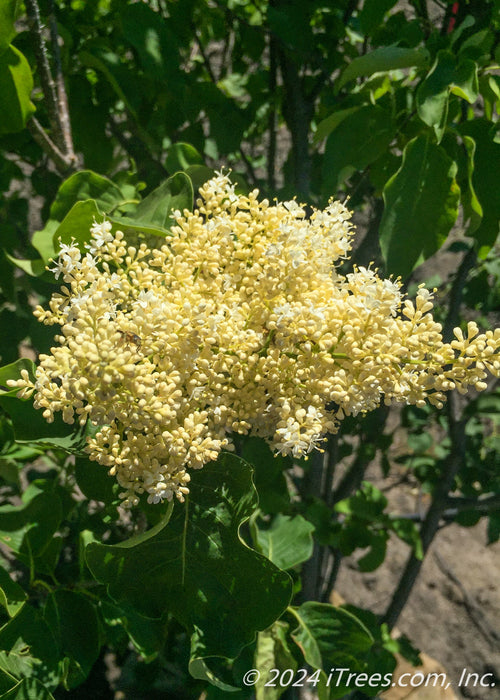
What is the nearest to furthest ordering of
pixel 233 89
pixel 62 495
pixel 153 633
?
pixel 153 633
pixel 62 495
pixel 233 89

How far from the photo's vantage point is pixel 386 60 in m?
0.96

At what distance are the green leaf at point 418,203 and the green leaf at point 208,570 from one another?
1.36 feet

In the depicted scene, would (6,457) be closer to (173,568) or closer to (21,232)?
(173,568)

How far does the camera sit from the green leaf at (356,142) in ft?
3.47

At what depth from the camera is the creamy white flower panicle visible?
714mm

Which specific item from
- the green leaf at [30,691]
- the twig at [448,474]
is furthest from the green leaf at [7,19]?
the twig at [448,474]

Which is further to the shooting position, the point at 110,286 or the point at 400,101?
the point at 400,101

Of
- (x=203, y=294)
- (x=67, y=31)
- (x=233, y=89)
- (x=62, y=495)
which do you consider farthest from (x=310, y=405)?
(x=233, y=89)

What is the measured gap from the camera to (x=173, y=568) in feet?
3.00

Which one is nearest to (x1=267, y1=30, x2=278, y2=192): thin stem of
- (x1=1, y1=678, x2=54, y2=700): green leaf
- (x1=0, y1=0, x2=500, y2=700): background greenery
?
(x1=0, y1=0, x2=500, y2=700): background greenery

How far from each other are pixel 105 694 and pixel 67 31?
1.97 m

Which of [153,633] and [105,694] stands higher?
[153,633]

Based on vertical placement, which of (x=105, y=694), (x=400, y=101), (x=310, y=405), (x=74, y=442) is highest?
(x=400, y=101)

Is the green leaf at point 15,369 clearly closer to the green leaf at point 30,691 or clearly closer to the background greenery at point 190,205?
the background greenery at point 190,205
